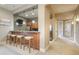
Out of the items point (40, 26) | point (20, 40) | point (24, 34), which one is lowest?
point (20, 40)

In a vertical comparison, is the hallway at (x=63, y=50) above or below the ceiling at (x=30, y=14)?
below

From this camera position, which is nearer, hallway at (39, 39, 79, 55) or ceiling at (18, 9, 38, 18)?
hallway at (39, 39, 79, 55)

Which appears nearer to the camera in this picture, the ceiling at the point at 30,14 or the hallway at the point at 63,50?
the hallway at the point at 63,50

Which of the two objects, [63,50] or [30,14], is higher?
[30,14]

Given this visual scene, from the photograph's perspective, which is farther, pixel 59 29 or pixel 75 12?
pixel 59 29

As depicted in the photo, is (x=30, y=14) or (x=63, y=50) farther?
(x=30, y=14)

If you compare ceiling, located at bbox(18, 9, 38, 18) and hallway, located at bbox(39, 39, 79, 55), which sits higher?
ceiling, located at bbox(18, 9, 38, 18)
